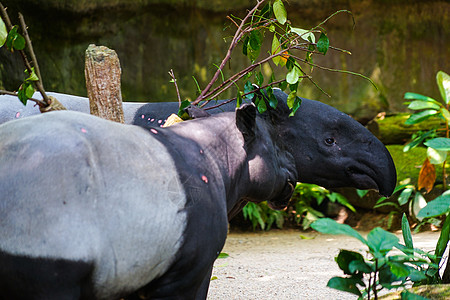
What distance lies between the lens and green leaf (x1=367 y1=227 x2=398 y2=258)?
2162 millimetres

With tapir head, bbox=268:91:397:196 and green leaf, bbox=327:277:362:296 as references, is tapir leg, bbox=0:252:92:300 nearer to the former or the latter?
green leaf, bbox=327:277:362:296

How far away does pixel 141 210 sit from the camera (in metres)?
1.83

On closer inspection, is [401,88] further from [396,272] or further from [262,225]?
[396,272]

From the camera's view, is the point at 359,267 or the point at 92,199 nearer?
the point at 92,199

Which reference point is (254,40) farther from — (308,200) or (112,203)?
(308,200)

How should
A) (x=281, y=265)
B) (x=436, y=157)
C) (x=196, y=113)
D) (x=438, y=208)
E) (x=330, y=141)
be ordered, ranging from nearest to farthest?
(x=196, y=113) < (x=438, y=208) < (x=330, y=141) < (x=281, y=265) < (x=436, y=157)

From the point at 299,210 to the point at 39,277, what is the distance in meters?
6.24

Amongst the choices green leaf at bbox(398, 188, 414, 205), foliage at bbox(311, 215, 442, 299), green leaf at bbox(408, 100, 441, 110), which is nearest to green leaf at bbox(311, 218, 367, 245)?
foliage at bbox(311, 215, 442, 299)

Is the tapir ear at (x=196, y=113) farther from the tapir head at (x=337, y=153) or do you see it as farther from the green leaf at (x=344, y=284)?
the green leaf at (x=344, y=284)

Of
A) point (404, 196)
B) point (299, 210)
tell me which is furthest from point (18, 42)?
point (299, 210)

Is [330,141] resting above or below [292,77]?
below

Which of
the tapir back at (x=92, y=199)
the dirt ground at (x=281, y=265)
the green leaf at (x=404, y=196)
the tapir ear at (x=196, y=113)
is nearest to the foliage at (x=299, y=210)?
the dirt ground at (x=281, y=265)

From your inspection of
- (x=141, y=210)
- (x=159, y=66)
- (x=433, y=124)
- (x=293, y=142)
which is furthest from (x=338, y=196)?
(x=141, y=210)

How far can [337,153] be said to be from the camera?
10.2 feet
